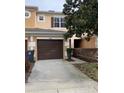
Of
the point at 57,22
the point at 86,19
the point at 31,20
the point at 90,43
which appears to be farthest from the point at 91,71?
the point at 57,22

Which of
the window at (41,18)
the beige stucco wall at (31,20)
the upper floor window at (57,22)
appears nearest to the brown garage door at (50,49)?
the beige stucco wall at (31,20)

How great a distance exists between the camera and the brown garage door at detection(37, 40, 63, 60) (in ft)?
72.5

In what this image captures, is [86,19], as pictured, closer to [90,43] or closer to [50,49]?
[50,49]

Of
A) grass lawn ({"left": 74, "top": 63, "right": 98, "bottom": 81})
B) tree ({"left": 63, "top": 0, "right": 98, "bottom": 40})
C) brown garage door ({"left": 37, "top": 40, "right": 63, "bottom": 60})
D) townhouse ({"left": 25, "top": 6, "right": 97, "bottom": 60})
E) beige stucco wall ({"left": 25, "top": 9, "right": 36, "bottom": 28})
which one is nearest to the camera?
grass lawn ({"left": 74, "top": 63, "right": 98, "bottom": 81})

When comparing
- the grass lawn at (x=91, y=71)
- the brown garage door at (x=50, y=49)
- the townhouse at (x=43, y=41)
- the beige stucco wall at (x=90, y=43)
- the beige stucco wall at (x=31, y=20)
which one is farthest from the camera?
the beige stucco wall at (x=31, y=20)

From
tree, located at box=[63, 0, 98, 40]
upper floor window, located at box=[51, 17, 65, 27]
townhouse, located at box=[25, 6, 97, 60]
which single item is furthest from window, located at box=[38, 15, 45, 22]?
tree, located at box=[63, 0, 98, 40]

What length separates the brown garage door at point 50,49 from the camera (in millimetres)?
22109

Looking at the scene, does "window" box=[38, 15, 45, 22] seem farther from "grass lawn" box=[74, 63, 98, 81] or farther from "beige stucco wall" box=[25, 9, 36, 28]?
"grass lawn" box=[74, 63, 98, 81]

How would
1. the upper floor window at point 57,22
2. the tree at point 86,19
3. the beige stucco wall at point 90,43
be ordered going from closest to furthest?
the tree at point 86,19 < the beige stucco wall at point 90,43 < the upper floor window at point 57,22

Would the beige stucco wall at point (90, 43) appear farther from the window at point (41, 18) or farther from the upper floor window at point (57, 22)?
the window at point (41, 18)

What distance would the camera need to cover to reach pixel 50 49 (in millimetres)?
22578

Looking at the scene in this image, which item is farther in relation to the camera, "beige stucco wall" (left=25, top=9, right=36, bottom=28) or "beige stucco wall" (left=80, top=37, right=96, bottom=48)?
"beige stucco wall" (left=25, top=9, right=36, bottom=28)
